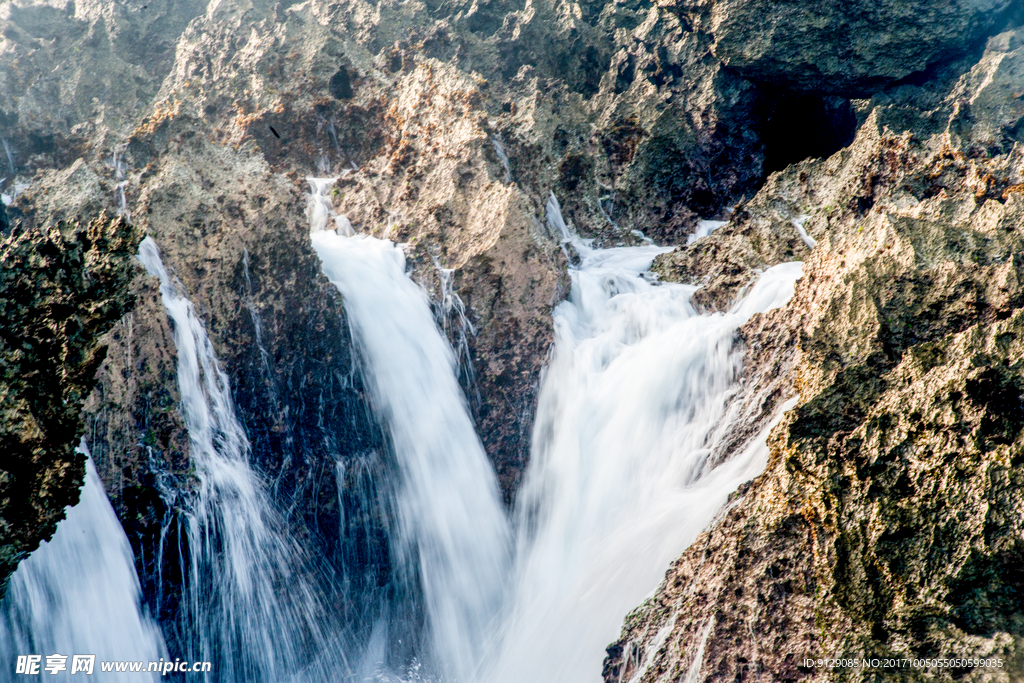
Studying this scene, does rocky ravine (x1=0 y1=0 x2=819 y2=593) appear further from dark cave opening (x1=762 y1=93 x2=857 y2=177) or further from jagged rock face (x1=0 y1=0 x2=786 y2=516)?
dark cave opening (x1=762 y1=93 x2=857 y2=177)

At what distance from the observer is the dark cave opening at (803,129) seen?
322 inches

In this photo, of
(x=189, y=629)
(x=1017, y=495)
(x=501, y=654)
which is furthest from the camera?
(x=501, y=654)

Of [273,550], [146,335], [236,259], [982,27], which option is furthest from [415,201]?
[982,27]

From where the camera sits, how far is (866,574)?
2885 millimetres

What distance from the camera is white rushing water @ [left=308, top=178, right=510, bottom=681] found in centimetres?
460

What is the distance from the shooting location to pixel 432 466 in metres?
5.00

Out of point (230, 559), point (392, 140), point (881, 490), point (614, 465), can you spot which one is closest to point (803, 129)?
point (392, 140)

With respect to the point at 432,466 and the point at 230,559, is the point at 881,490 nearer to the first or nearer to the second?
the point at 432,466

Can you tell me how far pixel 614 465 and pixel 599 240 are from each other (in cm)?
348

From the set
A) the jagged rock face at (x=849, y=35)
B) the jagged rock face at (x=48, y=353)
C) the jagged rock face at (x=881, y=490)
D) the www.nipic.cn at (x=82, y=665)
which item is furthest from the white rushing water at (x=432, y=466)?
the jagged rock face at (x=849, y=35)

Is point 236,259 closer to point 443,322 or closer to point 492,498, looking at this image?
point 443,322

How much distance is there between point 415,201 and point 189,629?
169 inches

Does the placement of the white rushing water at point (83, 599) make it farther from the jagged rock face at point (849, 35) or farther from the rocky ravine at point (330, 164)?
the jagged rock face at point (849, 35)

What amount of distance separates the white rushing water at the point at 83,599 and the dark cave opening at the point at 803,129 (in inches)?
323
